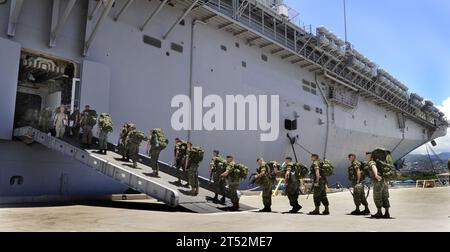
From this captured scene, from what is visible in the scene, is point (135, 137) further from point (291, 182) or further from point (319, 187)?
point (319, 187)

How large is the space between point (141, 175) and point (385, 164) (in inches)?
271

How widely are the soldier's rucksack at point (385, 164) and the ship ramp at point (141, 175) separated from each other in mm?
4123

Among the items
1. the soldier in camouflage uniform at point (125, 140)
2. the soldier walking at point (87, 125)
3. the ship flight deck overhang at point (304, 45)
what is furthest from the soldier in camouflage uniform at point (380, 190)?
the ship flight deck overhang at point (304, 45)

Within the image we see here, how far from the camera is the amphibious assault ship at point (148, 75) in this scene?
12.7m

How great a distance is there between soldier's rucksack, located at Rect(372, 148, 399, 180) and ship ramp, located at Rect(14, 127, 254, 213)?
13.5 ft

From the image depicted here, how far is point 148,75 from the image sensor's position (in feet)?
56.0

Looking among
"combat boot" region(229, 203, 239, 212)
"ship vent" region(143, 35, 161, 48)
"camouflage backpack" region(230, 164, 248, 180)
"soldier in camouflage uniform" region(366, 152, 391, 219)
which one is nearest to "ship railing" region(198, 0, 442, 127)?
"ship vent" region(143, 35, 161, 48)

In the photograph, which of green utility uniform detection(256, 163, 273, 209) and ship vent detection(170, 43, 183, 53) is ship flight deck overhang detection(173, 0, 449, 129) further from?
green utility uniform detection(256, 163, 273, 209)

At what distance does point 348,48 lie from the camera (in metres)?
31.9

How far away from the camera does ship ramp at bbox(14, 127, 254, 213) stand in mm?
10219

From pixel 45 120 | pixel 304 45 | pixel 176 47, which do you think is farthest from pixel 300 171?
pixel 304 45

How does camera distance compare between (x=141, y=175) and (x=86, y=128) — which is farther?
(x=86, y=128)
